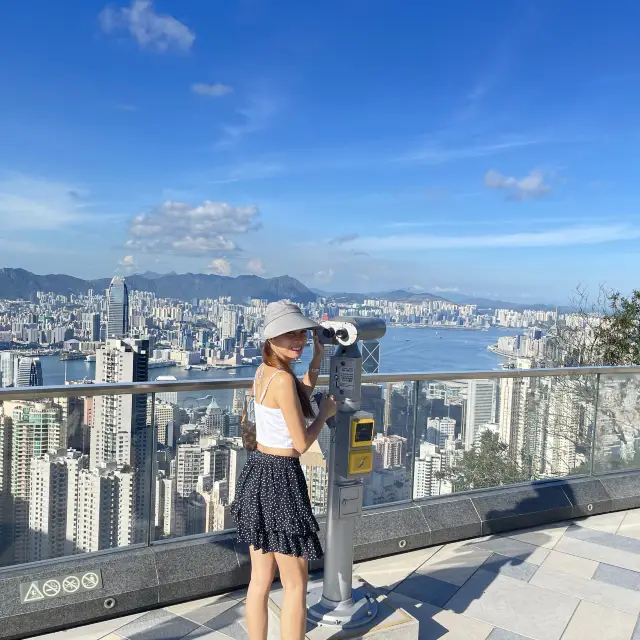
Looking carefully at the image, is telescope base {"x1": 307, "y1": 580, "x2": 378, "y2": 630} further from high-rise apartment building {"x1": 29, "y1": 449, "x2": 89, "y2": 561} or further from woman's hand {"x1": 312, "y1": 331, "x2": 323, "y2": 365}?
high-rise apartment building {"x1": 29, "y1": 449, "x2": 89, "y2": 561}

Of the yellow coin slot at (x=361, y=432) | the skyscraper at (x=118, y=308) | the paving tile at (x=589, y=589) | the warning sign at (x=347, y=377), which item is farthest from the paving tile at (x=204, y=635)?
the skyscraper at (x=118, y=308)

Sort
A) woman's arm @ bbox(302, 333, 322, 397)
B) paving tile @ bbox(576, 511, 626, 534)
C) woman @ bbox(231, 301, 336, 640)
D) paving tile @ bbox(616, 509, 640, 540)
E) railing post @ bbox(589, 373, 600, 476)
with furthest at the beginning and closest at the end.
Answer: railing post @ bbox(589, 373, 600, 476) < paving tile @ bbox(576, 511, 626, 534) < paving tile @ bbox(616, 509, 640, 540) < woman's arm @ bbox(302, 333, 322, 397) < woman @ bbox(231, 301, 336, 640)

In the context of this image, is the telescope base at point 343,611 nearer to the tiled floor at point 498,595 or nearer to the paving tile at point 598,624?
the tiled floor at point 498,595

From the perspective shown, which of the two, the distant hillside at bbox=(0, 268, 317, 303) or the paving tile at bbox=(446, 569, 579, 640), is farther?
the distant hillside at bbox=(0, 268, 317, 303)

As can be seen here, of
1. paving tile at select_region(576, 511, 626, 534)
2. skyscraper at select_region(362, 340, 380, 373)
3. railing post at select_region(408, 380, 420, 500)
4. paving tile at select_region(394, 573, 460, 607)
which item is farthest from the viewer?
paving tile at select_region(576, 511, 626, 534)

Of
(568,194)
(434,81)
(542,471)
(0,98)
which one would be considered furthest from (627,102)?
(0,98)

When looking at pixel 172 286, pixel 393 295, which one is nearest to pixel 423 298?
pixel 393 295

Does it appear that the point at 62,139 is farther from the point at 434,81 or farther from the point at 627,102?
the point at 627,102

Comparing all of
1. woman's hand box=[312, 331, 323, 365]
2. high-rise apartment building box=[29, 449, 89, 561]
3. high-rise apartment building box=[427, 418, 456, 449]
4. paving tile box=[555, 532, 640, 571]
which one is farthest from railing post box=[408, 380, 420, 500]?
high-rise apartment building box=[29, 449, 89, 561]
